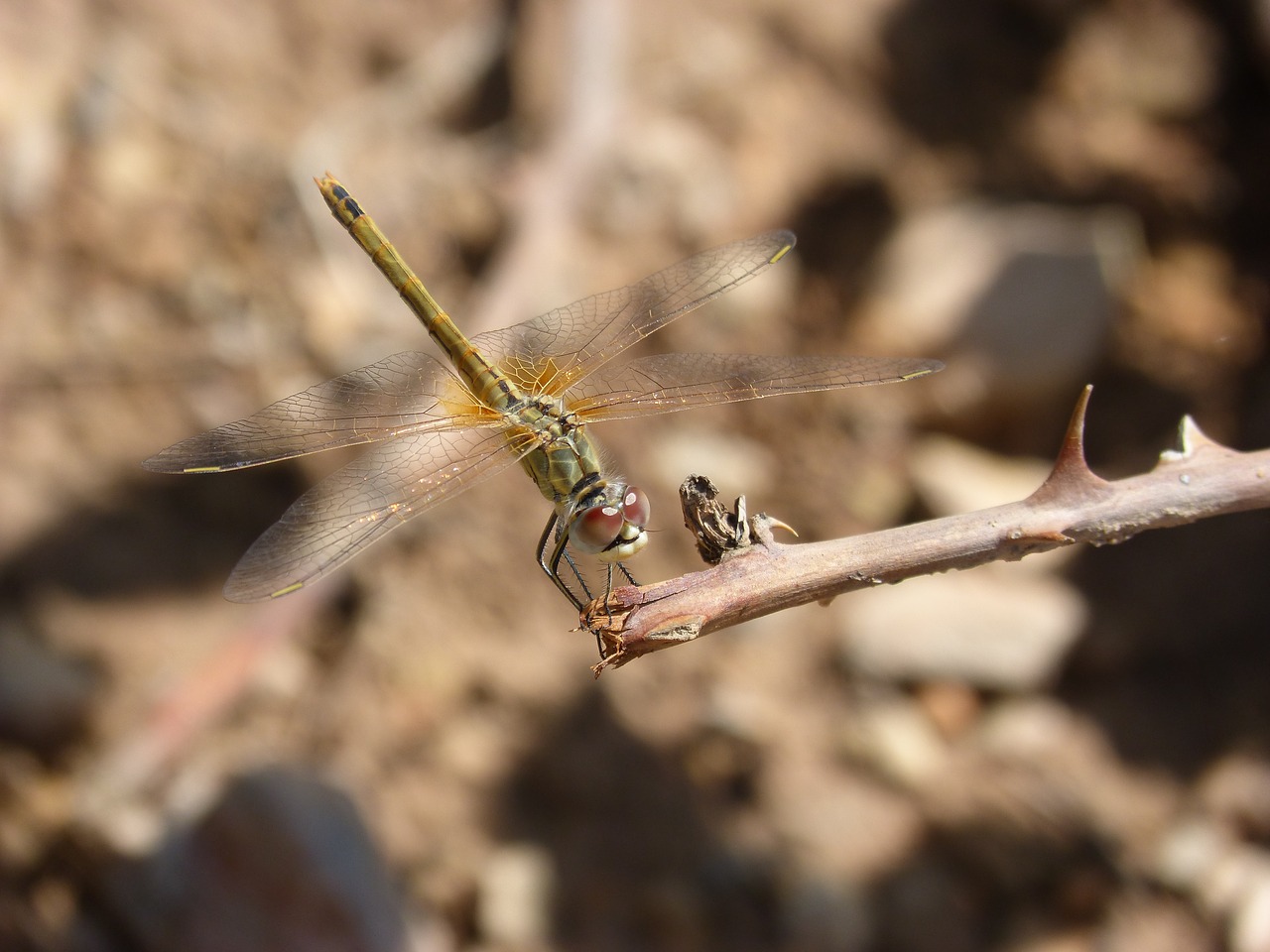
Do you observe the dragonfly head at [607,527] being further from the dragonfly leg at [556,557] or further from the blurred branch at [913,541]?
the blurred branch at [913,541]

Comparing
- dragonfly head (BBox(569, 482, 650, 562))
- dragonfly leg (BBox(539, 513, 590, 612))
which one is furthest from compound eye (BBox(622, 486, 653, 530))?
dragonfly leg (BBox(539, 513, 590, 612))

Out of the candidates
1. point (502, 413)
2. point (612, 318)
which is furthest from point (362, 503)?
point (612, 318)

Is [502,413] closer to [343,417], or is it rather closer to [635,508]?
[343,417]

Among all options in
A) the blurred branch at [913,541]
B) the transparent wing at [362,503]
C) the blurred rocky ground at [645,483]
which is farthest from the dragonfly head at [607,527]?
the blurred rocky ground at [645,483]

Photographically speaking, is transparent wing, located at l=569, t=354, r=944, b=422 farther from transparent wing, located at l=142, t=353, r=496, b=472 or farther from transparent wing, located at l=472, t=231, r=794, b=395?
transparent wing, located at l=142, t=353, r=496, b=472

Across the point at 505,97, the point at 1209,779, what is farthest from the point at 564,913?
the point at 505,97

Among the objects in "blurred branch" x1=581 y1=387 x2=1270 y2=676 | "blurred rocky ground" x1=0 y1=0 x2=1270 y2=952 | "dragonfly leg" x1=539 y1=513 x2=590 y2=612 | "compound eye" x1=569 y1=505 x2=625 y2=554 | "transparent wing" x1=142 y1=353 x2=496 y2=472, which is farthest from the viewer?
"blurred rocky ground" x1=0 y1=0 x2=1270 y2=952
